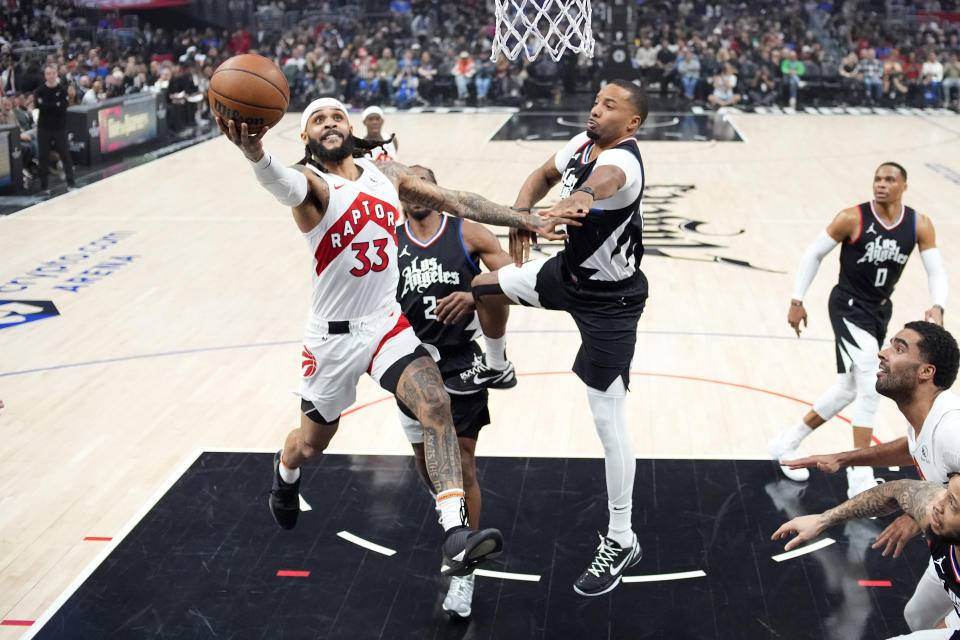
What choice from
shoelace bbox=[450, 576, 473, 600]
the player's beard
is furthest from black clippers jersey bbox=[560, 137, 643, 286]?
shoelace bbox=[450, 576, 473, 600]

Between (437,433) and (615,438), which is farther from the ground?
(437,433)

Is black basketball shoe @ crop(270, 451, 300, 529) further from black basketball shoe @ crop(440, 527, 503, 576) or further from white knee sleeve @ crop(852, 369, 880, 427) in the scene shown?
white knee sleeve @ crop(852, 369, 880, 427)

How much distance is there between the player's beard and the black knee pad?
91 centimetres

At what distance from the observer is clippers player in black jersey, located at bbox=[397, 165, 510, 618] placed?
17.2ft

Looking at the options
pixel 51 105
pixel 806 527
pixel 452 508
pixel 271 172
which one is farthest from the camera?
pixel 51 105

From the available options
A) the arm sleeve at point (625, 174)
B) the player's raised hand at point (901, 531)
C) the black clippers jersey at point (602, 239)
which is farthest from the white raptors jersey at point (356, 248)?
the player's raised hand at point (901, 531)

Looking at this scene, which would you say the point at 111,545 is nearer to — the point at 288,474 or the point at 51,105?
the point at 288,474

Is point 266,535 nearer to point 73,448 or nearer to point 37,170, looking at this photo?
point 73,448

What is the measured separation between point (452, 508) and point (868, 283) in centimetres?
309

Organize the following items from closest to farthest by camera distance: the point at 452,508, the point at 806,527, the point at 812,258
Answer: the point at 806,527, the point at 452,508, the point at 812,258

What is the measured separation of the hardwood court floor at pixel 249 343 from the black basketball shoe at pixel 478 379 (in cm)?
149

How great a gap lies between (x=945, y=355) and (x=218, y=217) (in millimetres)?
11043

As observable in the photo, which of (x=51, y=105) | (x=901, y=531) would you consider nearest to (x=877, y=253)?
(x=901, y=531)

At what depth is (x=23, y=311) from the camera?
976 centimetres
